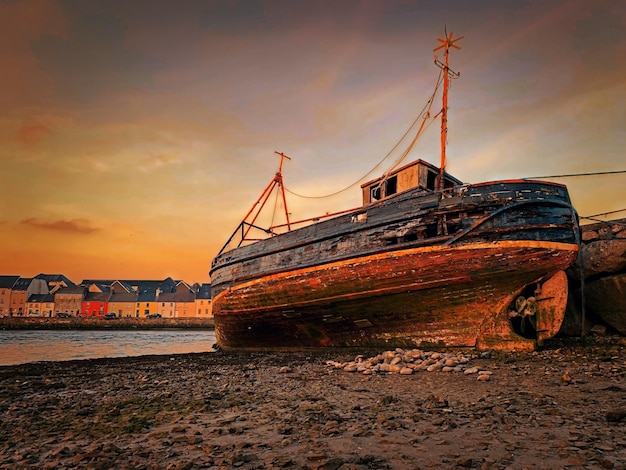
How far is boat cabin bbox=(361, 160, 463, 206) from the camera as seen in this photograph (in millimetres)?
12203

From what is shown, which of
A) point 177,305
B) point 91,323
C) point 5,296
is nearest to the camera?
point 91,323

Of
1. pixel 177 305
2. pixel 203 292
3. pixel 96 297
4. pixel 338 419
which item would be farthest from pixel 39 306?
pixel 338 419

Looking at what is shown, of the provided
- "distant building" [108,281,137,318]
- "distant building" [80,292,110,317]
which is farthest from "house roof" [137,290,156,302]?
"distant building" [80,292,110,317]

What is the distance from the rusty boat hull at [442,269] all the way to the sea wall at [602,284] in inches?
90.6

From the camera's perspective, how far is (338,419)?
4.68 meters

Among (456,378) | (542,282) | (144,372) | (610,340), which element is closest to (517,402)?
(456,378)

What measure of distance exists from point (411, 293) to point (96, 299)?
93.8 m

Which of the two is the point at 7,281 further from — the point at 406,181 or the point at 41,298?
the point at 406,181

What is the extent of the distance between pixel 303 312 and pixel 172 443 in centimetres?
894

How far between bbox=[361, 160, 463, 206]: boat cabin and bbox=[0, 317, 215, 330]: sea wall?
→ 58565 mm

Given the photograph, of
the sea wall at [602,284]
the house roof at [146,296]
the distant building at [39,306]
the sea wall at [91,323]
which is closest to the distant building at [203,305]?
the house roof at [146,296]

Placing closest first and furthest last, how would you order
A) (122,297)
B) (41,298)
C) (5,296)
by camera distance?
(5,296) → (41,298) → (122,297)

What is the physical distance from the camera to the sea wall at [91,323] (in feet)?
194

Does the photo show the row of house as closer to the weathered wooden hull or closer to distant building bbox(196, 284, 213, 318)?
distant building bbox(196, 284, 213, 318)
